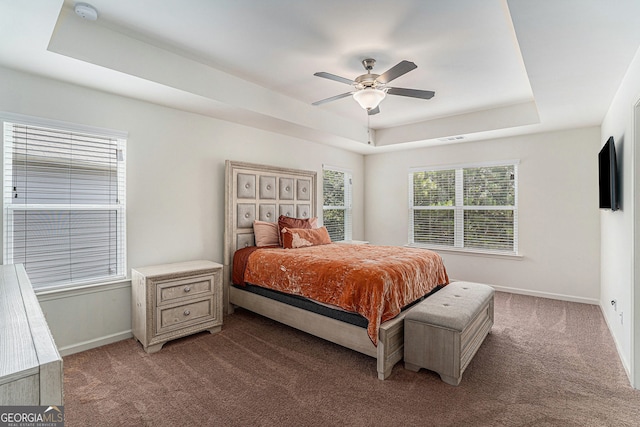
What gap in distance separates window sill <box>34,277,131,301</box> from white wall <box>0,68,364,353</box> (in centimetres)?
1

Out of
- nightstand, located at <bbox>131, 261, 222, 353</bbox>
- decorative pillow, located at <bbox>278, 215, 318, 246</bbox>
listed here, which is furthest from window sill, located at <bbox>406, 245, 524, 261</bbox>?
nightstand, located at <bbox>131, 261, 222, 353</bbox>

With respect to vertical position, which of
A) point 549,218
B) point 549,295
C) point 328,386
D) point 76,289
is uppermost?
point 549,218

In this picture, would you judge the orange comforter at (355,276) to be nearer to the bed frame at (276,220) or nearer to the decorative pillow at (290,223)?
the bed frame at (276,220)

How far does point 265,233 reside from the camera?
4121mm

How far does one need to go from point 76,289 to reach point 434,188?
5.27m

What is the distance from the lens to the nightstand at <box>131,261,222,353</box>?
291cm

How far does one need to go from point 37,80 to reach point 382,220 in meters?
5.34

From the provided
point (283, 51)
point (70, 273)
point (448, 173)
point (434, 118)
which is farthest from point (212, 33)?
point (448, 173)

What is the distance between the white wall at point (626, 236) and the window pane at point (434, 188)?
2197 millimetres

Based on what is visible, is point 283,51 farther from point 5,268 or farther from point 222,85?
point 5,268

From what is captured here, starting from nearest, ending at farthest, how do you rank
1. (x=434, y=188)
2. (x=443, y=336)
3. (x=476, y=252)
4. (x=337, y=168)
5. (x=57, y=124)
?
(x=443, y=336) → (x=57, y=124) → (x=476, y=252) → (x=434, y=188) → (x=337, y=168)

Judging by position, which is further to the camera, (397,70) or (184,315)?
(184,315)

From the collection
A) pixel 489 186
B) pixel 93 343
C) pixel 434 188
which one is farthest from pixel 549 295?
pixel 93 343

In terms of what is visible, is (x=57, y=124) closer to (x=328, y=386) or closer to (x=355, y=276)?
(x=355, y=276)
